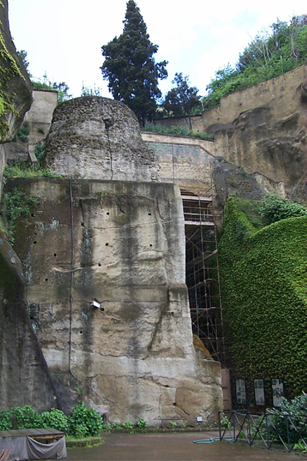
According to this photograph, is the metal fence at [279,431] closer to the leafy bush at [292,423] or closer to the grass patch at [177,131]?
the leafy bush at [292,423]

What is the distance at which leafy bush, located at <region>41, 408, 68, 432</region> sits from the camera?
898cm

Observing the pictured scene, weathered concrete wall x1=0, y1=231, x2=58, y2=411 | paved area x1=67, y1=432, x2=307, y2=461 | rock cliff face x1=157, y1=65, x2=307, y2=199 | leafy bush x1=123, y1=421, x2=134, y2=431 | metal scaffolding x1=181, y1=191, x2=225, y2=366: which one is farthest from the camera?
rock cliff face x1=157, y1=65, x2=307, y2=199

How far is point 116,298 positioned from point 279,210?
9184 millimetres

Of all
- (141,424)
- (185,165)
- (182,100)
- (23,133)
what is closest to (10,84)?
(141,424)

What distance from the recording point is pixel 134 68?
2891 centimetres

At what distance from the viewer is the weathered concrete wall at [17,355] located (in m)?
9.11

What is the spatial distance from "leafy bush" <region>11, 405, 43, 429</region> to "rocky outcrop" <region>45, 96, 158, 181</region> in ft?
22.4

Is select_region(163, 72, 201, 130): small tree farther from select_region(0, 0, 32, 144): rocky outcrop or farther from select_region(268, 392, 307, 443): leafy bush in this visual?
select_region(268, 392, 307, 443): leafy bush

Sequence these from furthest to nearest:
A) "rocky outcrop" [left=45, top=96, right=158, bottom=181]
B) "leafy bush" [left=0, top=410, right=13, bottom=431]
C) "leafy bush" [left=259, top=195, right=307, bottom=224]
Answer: "leafy bush" [left=259, top=195, right=307, bottom=224] < "rocky outcrop" [left=45, top=96, right=158, bottom=181] < "leafy bush" [left=0, top=410, right=13, bottom=431]

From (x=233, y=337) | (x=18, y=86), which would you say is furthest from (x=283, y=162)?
(x=18, y=86)

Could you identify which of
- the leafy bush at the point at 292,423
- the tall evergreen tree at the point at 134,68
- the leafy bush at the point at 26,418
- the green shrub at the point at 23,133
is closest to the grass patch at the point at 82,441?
the leafy bush at the point at 26,418

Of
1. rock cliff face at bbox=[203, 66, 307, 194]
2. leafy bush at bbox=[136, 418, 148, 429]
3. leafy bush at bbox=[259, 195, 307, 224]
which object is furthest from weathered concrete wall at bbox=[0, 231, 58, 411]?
rock cliff face at bbox=[203, 66, 307, 194]

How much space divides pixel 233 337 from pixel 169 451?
9.24m

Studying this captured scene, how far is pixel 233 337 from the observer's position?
16766mm
